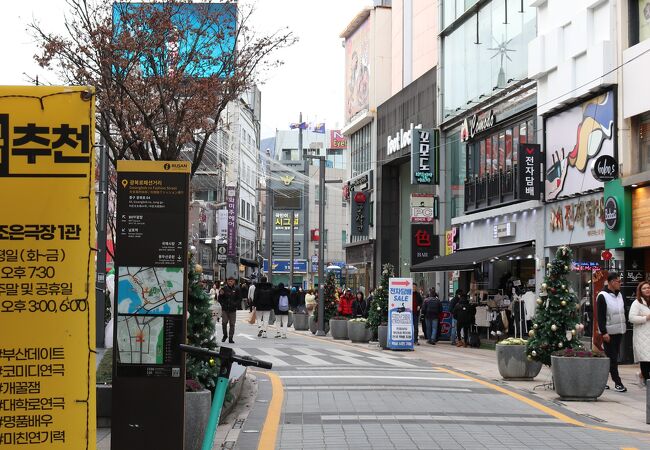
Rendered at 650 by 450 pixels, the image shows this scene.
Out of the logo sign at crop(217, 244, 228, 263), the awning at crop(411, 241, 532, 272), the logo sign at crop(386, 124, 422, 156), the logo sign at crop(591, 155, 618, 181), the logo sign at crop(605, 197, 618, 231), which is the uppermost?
the logo sign at crop(386, 124, 422, 156)

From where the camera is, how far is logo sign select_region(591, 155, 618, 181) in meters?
23.4

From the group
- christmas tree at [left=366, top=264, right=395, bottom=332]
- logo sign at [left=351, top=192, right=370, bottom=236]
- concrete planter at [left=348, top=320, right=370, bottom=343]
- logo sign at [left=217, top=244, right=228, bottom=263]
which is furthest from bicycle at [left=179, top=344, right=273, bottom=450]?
logo sign at [left=217, top=244, right=228, bottom=263]

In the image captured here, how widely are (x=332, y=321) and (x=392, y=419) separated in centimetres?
2067

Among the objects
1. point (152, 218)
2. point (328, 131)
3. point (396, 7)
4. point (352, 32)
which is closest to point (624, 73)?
point (152, 218)

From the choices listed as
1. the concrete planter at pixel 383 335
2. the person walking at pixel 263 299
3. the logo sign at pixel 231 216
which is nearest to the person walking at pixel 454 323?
the concrete planter at pixel 383 335

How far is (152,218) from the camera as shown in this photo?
7230 millimetres

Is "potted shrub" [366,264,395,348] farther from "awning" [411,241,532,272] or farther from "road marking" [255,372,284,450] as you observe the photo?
"road marking" [255,372,284,450]

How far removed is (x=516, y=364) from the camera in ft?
54.5

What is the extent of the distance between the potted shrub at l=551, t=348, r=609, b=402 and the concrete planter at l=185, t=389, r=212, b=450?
271 inches

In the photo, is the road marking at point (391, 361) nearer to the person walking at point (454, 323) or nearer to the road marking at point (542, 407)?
the road marking at point (542, 407)

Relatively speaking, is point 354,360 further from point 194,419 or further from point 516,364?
point 194,419

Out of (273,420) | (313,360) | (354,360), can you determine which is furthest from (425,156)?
(273,420)

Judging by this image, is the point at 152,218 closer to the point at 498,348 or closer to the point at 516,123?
the point at 498,348

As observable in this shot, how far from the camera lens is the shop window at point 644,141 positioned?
2283 cm
